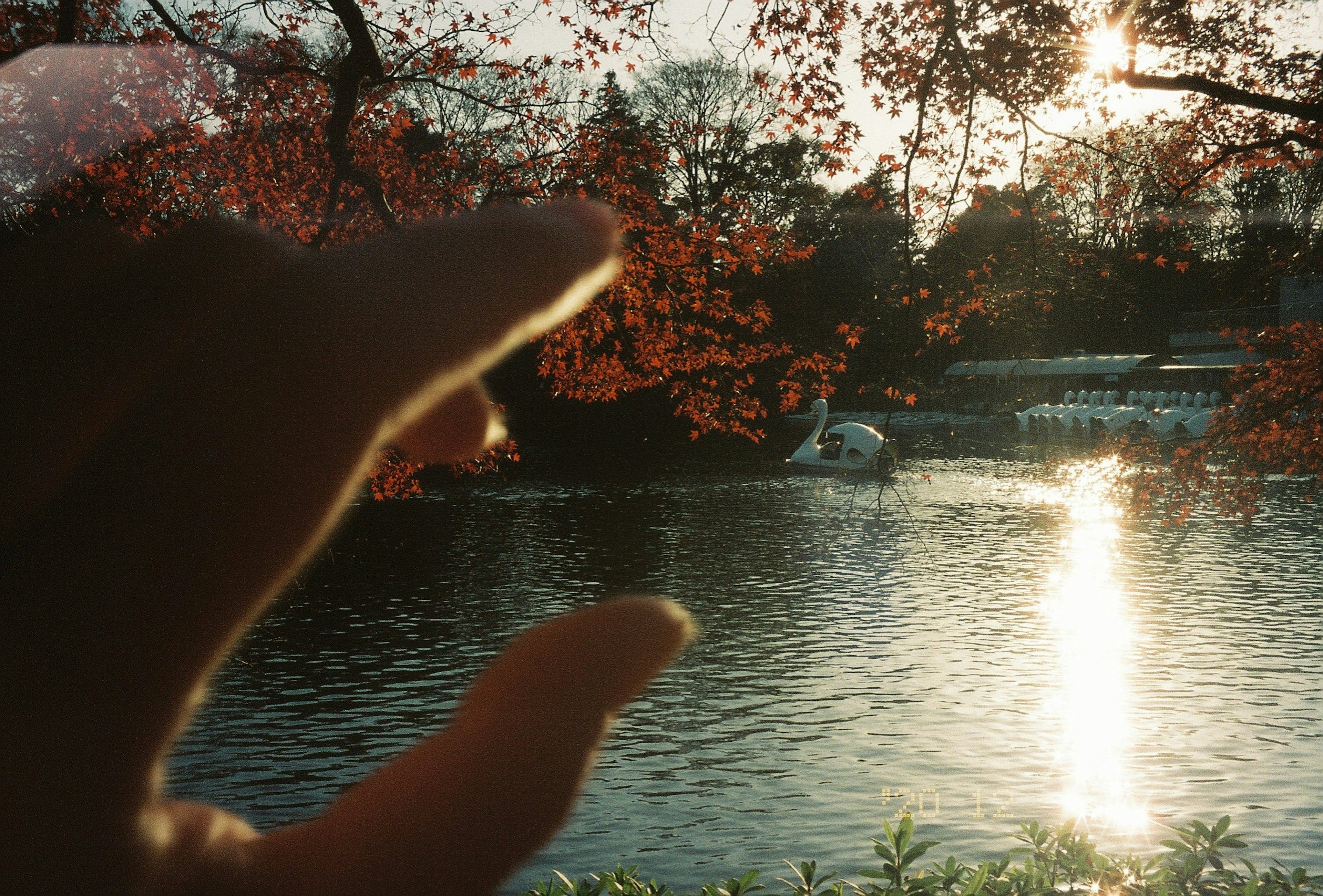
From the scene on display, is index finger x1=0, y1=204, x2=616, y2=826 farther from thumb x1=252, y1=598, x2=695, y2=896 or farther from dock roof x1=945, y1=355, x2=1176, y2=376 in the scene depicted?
dock roof x1=945, y1=355, x2=1176, y2=376

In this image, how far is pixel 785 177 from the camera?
46.2m

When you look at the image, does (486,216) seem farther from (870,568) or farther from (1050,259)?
(870,568)

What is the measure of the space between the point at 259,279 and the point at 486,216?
0.13m

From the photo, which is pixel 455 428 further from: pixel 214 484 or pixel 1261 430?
pixel 1261 430

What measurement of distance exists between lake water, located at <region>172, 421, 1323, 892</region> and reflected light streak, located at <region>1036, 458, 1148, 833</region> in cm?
5

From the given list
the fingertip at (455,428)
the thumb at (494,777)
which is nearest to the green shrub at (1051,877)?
the thumb at (494,777)

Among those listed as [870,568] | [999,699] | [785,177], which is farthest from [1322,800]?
[785,177]

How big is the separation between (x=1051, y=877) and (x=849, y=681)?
286 inches

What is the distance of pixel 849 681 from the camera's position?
12914 mm

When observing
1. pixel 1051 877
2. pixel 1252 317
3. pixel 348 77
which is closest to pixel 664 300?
pixel 348 77

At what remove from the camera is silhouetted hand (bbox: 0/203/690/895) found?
0.55m

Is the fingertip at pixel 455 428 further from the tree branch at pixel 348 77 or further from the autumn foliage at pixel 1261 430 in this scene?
the autumn foliage at pixel 1261 430

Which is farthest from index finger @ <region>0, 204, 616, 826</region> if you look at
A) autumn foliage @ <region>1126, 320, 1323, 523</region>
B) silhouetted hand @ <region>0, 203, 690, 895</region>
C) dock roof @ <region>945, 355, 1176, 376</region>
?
dock roof @ <region>945, 355, 1176, 376</region>
